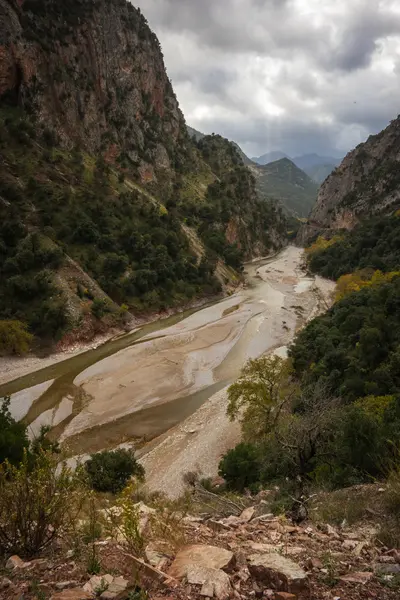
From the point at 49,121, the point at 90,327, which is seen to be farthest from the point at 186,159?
the point at 90,327

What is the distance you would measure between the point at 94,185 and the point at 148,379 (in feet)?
161

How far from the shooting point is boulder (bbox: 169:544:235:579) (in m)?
5.91

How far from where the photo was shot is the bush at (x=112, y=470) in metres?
20.5

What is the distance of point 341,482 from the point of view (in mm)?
15109

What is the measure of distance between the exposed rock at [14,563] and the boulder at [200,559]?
7.60ft

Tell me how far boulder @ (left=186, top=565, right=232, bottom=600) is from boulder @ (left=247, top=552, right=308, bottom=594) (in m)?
0.61

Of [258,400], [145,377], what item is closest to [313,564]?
[258,400]

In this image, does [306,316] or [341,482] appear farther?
[306,316]

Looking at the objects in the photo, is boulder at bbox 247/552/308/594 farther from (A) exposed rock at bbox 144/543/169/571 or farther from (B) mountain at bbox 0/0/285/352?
(B) mountain at bbox 0/0/285/352

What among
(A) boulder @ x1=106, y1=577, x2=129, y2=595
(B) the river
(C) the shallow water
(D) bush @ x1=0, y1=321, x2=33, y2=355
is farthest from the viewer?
(D) bush @ x1=0, y1=321, x2=33, y2=355

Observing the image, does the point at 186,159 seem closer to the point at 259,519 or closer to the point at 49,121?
the point at 49,121

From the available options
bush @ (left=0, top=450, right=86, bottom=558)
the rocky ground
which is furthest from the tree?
bush @ (left=0, top=450, right=86, bottom=558)

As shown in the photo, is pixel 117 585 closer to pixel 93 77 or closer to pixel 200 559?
pixel 200 559

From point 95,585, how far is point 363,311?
36.8 metres
